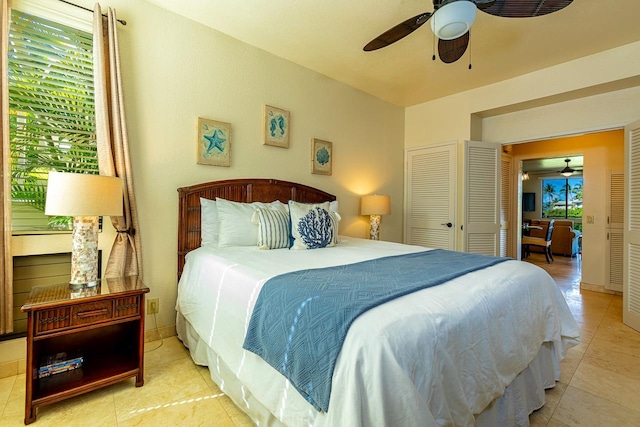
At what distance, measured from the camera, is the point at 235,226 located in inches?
94.4

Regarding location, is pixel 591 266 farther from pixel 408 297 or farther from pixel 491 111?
pixel 408 297

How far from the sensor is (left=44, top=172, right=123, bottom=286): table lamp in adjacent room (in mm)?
1596

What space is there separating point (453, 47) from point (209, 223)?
2.33 meters

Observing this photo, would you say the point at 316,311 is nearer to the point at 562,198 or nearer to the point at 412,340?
the point at 412,340

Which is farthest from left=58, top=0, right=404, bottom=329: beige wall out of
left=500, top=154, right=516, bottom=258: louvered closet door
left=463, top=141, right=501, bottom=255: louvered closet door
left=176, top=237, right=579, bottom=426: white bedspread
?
left=500, top=154, right=516, bottom=258: louvered closet door

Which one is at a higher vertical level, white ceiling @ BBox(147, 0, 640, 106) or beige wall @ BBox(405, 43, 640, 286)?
white ceiling @ BBox(147, 0, 640, 106)

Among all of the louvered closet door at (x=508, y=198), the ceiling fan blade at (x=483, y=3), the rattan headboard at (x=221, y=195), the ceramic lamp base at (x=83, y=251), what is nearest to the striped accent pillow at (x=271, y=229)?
the rattan headboard at (x=221, y=195)

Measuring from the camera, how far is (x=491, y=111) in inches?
154

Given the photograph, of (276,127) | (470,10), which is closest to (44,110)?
(276,127)

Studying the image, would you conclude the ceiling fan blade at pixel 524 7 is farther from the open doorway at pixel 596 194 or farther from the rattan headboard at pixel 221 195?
the open doorway at pixel 596 194

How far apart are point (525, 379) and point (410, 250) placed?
1093 mm

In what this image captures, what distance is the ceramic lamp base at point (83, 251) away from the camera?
173 centimetres

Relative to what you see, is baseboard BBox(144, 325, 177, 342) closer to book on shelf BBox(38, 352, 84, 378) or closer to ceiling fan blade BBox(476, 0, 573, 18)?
book on shelf BBox(38, 352, 84, 378)

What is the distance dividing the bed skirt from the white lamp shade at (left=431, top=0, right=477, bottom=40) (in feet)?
6.40
